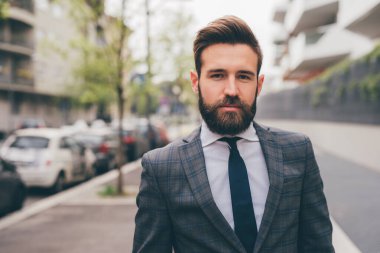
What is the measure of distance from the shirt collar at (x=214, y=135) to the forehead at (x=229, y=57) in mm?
291

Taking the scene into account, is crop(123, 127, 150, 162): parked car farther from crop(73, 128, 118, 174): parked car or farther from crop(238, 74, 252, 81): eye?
crop(238, 74, 252, 81): eye

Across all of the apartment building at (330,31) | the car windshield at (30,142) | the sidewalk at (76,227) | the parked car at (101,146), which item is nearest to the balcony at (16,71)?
the parked car at (101,146)

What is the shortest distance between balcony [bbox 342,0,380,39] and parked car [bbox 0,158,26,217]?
10652 millimetres

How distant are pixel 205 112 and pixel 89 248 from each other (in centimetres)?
442

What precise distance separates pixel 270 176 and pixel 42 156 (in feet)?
30.7

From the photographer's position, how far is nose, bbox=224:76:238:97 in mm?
1859

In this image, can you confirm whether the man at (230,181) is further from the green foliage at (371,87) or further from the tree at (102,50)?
the green foliage at (371,87)

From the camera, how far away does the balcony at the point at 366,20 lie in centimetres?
1343

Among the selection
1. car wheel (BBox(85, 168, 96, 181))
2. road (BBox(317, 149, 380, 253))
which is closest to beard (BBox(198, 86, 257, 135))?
road (BBox(317, 149, 380, 253))

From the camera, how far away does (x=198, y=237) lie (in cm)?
187

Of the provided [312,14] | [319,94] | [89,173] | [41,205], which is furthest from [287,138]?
[312,14]

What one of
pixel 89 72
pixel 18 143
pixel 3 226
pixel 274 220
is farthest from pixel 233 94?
pixel 18 143

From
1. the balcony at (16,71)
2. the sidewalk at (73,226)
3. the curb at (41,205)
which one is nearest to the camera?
the sidewalk at (73,226)

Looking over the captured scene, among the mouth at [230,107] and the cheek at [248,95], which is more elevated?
the cheek at [248,95]
